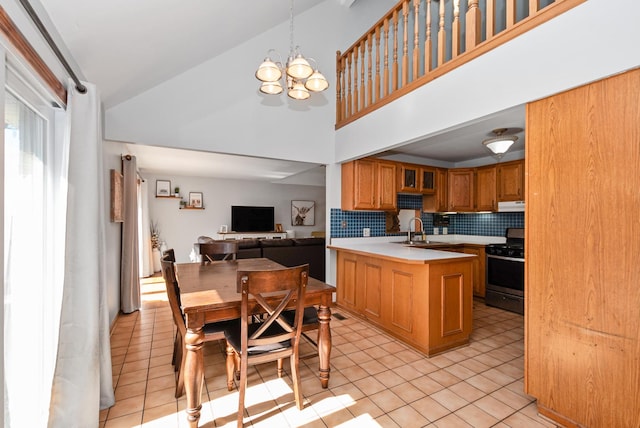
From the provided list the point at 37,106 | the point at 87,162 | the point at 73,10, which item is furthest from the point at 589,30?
the point at 37,106

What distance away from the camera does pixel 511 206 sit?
4.17m

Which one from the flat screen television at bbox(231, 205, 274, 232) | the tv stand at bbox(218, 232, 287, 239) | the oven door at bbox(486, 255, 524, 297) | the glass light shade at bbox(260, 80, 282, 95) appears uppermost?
the glass light shade at bbox(260, 80, 282, 95)

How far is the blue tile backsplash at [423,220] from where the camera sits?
4.12m

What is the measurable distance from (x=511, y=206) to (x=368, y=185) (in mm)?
2101

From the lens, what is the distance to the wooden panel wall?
1461mm

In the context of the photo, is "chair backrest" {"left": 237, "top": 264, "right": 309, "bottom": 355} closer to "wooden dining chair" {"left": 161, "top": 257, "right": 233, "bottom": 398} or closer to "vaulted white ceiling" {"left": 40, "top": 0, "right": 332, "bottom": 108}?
"wooden dining chair" {"left": 161, "top": 257, "right": 233, "bottom": 398}

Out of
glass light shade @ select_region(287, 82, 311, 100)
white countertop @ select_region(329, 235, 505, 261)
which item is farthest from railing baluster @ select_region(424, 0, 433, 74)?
white countertop @ select_region(329, 235, 505, 261)

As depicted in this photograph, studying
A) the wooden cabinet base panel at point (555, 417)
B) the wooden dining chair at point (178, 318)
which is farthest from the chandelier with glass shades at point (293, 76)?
the wooden cabinet base panel at point (555, 417)

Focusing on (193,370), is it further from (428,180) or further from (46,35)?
(428,180)

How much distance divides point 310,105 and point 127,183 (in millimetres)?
2587

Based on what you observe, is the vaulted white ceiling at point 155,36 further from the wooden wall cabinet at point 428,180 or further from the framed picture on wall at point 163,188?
the framed picture on wall at point 163,188

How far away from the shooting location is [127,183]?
3.78m

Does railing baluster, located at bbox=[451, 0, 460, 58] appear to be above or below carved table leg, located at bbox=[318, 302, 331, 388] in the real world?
above

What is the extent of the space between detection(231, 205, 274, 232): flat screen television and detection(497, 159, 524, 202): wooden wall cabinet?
5481mm
